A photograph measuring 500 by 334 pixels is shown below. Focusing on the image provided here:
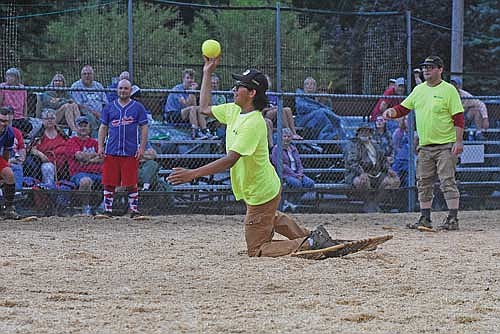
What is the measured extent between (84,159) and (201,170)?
6.03 metres

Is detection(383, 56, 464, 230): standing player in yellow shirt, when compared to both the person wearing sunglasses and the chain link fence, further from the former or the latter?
the person wearing sunglasses

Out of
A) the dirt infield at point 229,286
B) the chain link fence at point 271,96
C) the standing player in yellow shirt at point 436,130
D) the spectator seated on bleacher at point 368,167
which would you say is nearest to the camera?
the dirt infield at point 229,286

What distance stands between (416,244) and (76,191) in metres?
5.23

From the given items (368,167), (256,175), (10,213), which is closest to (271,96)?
(368,167)

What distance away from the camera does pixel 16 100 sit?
13.0m

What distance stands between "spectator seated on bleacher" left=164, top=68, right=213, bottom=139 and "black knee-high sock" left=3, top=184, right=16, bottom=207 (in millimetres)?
2696

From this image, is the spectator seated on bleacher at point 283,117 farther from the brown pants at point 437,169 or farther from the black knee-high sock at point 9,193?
the black knee-high sock at point 9,193

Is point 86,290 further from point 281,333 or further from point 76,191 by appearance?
point 76,191

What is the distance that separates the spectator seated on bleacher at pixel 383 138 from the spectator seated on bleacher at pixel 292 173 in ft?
4.31

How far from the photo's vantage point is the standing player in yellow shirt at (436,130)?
37.1 ft

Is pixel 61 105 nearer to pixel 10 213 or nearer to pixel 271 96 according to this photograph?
pixel 10 213

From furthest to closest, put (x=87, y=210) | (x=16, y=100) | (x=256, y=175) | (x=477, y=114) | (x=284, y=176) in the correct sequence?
(x=477, y=114)
(x=284, y=176)
(x=87, y=210)
(x=16, y=100)
(x=256, y=175)

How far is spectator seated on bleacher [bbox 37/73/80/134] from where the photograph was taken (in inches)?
520

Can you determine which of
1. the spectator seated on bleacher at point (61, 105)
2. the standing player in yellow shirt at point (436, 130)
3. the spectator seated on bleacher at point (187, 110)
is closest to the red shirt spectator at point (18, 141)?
the spectator seated on bleacher at point (61, 105)
